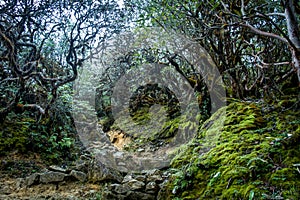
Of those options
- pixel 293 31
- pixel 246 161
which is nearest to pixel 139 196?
pixel 246 161

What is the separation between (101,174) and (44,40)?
395cm

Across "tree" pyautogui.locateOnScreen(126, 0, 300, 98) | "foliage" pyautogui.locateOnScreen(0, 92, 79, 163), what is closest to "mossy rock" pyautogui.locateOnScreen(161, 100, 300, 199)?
"tree" pyautogui.locateOnScreen(126, 0, 300, 98)

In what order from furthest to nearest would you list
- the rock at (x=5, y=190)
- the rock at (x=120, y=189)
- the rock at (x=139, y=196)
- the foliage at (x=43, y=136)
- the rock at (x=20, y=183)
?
the foliage at (x=43, y=136) → the rock at (x=20, y=183) → the rock at (x=5, y=190) → the rock at (x=120, y=189) → the rock at (x=139, y=196)

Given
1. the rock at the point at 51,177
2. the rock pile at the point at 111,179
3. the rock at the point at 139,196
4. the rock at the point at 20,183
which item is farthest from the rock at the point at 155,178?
the rock at the point at 20,183

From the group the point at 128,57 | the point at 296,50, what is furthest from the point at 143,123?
the point at 296,50

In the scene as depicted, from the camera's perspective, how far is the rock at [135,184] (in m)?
4.01

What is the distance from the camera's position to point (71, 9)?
668 centimetres

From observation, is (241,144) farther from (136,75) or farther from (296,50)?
(136,75)

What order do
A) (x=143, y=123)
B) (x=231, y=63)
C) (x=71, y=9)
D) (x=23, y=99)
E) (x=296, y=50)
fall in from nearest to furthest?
(x=296, y=50)
(x=231, y=63)
(x=71, y=9)
(x=23, y=99)
(x=143, y=123)

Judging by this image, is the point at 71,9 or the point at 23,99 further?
the point at 23,99

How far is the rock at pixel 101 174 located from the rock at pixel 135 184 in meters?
0.60

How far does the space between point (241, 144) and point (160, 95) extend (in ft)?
17.0

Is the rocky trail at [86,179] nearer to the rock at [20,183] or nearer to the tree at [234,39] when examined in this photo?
the rock at [20,183]

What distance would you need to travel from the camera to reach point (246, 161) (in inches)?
112
